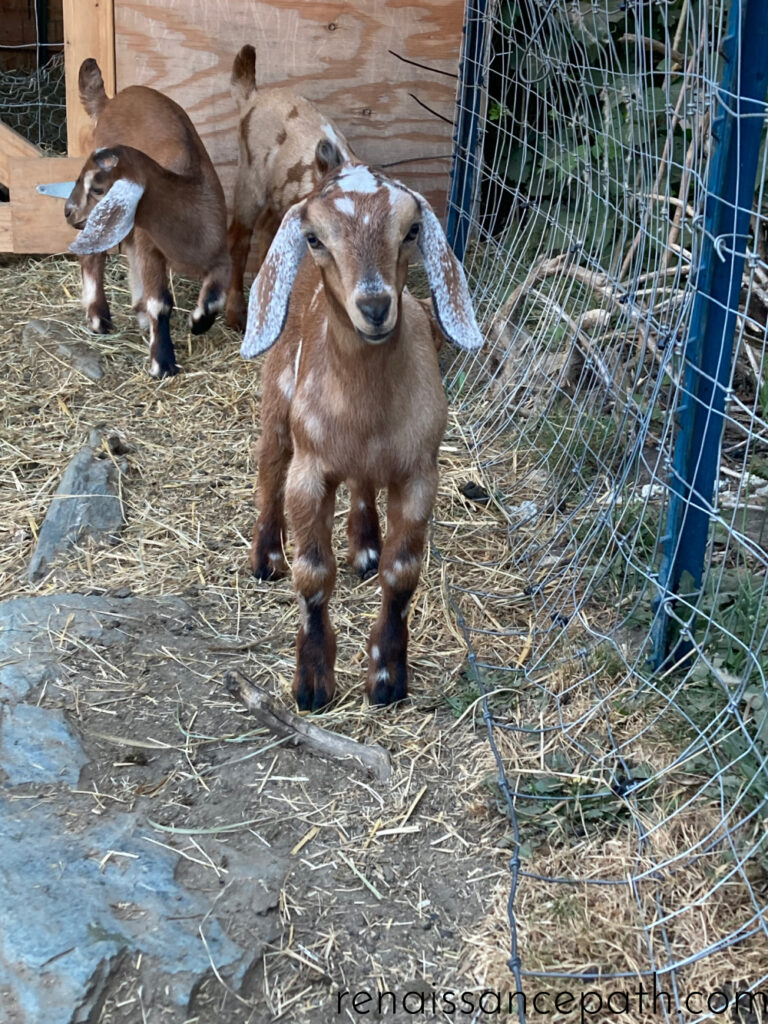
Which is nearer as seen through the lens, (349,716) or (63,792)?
(63,792)

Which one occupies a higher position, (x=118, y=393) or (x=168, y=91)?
(x=168, y=91)

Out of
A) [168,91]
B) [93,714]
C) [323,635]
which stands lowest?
[93,714]

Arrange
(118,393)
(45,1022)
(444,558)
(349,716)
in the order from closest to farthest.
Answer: (45,1022), (349,716), (444,558), (118,393)

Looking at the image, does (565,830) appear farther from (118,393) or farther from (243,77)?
(243,77)

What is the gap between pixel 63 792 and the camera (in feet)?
9.14

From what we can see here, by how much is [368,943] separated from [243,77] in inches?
178

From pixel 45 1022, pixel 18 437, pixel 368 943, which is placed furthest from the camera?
pixel 18 437

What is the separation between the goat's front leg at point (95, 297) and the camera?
5.71 m

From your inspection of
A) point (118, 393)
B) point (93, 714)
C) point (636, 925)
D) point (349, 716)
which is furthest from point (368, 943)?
point (118, 393)

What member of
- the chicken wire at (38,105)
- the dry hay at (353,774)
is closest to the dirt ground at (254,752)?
the dry hay at (353,774)

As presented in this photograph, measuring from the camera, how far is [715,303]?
2777mm

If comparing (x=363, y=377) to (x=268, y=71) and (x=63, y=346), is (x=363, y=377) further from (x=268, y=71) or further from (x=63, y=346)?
(x=268, y=71)

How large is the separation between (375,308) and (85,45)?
4014 millimetres

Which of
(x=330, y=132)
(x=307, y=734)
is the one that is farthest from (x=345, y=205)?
(x=330, y=132)
